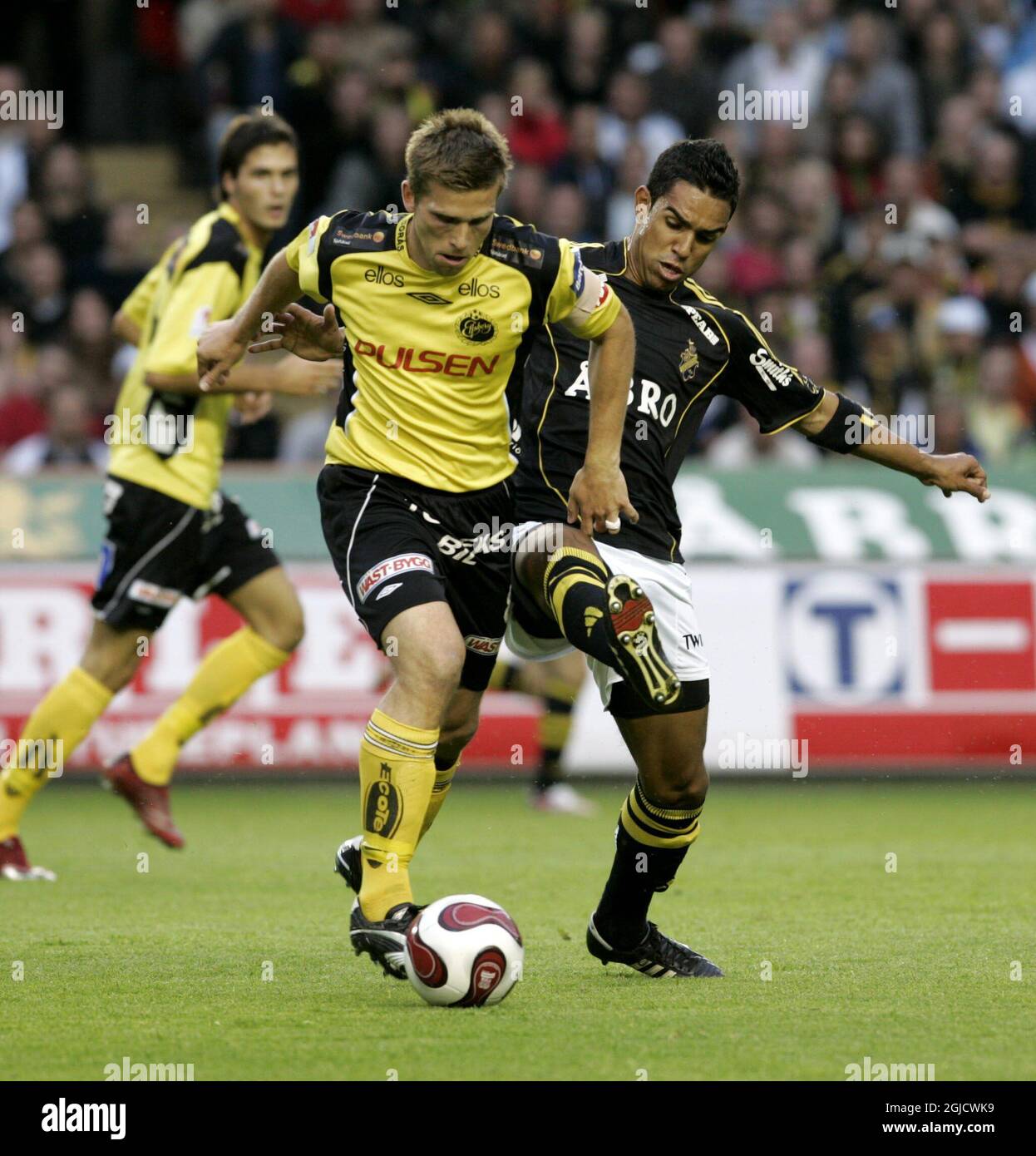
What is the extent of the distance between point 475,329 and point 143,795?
3471 mm

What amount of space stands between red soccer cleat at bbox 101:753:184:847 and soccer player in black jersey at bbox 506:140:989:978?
2638 millimetres

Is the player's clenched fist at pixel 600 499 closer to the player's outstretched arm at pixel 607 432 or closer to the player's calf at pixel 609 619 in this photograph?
the player's outstretched arm at pixel 607 432

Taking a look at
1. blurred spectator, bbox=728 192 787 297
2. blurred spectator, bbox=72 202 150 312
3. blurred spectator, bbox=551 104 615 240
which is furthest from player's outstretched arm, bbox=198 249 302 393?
blurred spectator, bbox=551 104 615 240

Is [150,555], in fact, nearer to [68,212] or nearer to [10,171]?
[68,212]

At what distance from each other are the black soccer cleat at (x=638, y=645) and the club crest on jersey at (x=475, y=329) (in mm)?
770

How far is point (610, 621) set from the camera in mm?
5402

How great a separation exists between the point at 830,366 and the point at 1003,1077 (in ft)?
31.4

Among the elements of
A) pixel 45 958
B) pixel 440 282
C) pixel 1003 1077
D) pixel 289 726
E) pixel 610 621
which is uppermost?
pixel 440 282

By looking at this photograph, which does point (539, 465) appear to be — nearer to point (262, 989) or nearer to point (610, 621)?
point (610, 621)

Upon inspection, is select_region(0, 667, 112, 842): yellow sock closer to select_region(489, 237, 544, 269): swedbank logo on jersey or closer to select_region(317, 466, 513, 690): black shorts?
select_region(317, 466, 513, 690): black shorts

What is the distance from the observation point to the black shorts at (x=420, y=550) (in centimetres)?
539

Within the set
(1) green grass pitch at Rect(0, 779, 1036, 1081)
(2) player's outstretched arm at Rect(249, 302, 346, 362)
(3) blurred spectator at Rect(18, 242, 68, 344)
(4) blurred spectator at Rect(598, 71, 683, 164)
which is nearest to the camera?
(1) green grass pitch at Rect(0, 779, 1036, 1081)

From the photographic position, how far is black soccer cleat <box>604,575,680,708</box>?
5406 mm

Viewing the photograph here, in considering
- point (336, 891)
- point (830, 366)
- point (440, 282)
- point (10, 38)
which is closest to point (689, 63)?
→ point (830, 366)
